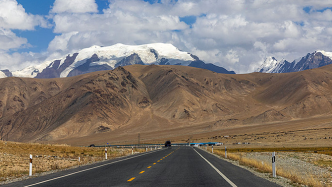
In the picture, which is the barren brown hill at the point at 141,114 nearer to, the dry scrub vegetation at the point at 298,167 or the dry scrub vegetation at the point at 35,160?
the dry scrub vegetation at the point at 35,160

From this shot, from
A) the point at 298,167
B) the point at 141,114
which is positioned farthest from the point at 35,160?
the point at 141,114

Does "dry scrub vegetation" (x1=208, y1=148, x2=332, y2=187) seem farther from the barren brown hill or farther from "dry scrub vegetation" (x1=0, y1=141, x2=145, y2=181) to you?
the barren brown hill

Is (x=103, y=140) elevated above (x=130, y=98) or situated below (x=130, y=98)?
below

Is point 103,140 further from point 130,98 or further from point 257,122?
point 257,122

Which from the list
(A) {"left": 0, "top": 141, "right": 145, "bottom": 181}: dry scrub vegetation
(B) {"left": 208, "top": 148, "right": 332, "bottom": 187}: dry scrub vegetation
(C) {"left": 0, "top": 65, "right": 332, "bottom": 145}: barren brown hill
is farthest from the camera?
(C) {"left": 0, "top": 65, "right": 332, "bottom": 145}: barren brown hill

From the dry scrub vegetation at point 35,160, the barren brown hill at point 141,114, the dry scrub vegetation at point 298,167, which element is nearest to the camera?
the dry scrub vegetation at point 298,167

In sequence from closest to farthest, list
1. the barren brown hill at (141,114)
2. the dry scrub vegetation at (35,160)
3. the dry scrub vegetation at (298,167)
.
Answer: the dry scrub vegetation at (298,167) → the dry scrub vegetation at (35,160) → the barren brown hill at (141,114)

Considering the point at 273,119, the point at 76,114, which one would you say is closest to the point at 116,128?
the point at 76,114

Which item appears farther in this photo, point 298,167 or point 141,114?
point 141,114

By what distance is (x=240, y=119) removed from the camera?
16962 cm

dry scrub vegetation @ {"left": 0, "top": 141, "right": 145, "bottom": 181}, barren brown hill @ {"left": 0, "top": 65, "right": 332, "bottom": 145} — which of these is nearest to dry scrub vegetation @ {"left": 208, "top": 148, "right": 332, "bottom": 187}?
dry scrub vegetation @ {"left": 0, "top": 141, "right": 145, "bottom": 181}

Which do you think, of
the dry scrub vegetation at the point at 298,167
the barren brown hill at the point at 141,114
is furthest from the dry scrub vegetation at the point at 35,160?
the barren brown hill at the point at 141,114

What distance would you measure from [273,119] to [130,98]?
73.1m

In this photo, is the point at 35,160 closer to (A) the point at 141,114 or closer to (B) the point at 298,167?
(B) the point at 298,167
